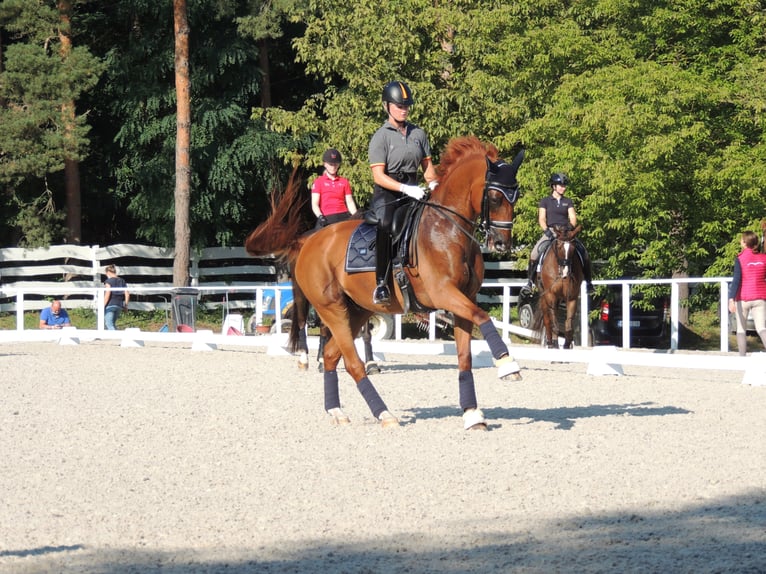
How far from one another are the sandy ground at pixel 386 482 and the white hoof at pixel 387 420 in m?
0.17

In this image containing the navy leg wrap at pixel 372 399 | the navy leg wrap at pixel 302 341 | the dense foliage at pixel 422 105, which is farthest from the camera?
the dense foliage at pixel 422 105

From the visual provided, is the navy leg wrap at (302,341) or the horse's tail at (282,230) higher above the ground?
the horse's tail at (282,230)

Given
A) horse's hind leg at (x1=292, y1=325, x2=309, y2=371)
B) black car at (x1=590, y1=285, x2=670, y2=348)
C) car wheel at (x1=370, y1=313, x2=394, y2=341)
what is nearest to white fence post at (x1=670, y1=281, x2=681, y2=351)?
black car at (x1=590, y1=285, x2=670, y2=348)

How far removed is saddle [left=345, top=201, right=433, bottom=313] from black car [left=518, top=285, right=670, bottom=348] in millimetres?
14881

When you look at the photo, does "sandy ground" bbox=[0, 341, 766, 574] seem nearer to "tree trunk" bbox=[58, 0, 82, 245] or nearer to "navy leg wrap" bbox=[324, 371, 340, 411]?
"navy leg wrap" bbox=[324, 371, 340, 411]

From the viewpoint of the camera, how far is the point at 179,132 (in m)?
33.9

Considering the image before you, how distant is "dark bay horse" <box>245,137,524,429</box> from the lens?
9.95 metres

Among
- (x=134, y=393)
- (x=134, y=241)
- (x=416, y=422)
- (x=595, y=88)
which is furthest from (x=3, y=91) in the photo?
(x=416, y=422)

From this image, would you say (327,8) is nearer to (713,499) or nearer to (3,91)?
(3,91)

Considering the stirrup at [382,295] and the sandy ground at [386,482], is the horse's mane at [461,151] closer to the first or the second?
the stirrup at [382,295]

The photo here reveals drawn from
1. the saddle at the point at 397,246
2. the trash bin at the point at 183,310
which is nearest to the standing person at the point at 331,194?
the saddle at the point at 397,246

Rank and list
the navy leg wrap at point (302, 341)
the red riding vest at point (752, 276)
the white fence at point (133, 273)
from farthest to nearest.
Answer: the white fence at point (133, 273) < the red riding vest at point (752, 276) < the navy leg wrap at point (302, 341)

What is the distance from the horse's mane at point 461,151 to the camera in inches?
411

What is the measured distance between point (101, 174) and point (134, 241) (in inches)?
122
